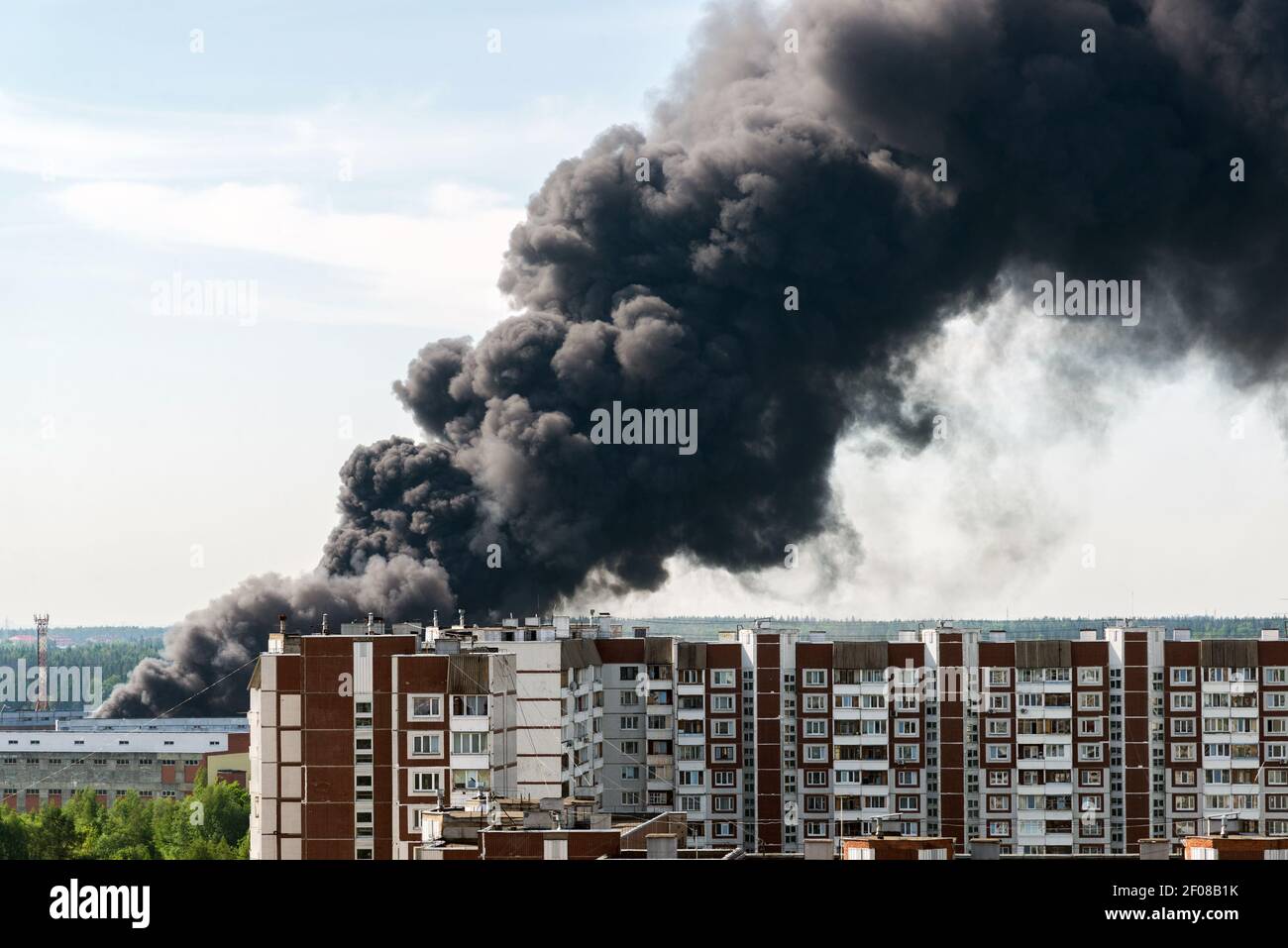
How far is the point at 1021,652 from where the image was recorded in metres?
37.6

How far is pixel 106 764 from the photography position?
65.2 metres

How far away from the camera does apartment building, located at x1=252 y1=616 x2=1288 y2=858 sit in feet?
123

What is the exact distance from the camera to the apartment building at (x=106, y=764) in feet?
209

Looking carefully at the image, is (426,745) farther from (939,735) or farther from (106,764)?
(106,764)

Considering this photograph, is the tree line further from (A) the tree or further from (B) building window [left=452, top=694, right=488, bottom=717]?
(B) building window [left=452, top=694, right=488, bottom=717]

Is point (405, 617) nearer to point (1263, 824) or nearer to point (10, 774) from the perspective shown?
point (10, 774)

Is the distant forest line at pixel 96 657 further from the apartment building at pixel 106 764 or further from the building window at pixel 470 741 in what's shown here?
the building window at pixel 470 741

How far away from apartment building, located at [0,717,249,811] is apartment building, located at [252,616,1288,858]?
95.1 feet

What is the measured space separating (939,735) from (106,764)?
38.3m

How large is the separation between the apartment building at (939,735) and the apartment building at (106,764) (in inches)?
1142

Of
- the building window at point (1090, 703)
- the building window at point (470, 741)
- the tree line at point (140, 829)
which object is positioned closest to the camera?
the building window at point (470, 741)

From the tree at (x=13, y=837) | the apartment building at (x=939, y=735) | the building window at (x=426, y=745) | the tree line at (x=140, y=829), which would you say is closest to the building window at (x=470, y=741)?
the building window at (x=426, y=745)

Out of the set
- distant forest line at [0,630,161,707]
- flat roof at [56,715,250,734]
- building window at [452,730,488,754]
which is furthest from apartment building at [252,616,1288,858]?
distant forest line at [0,630,161,707]
